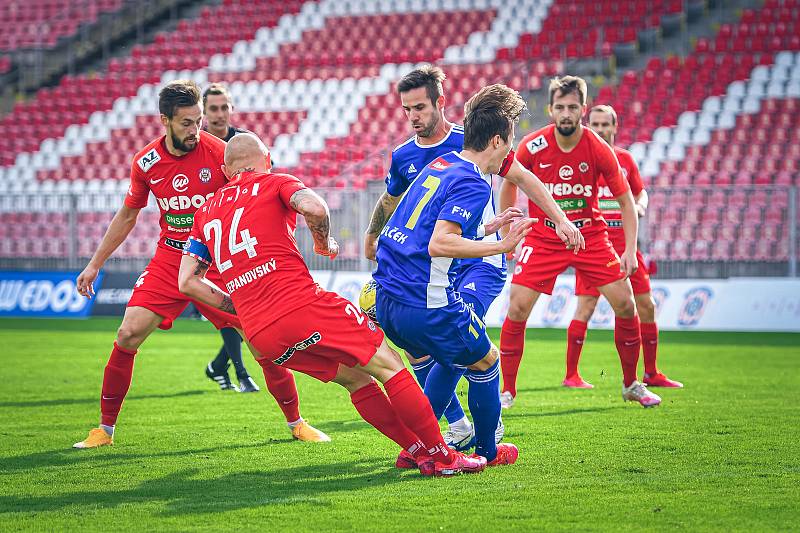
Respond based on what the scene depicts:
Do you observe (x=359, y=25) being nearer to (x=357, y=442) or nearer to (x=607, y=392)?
(x=607, y=392)

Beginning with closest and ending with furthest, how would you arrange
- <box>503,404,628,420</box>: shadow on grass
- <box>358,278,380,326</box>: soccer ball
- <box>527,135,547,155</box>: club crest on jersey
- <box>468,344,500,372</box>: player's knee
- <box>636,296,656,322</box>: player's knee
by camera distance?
<box>468,344,500,372</box>: player's knee, <box>358,278,380,326</box>: soccer ball, <box>503,404,628,420</box>: shadow on grass, <box>527,135,547,155</box>: club crest on jersey, <box>636,296,656,322</box>: player's knee

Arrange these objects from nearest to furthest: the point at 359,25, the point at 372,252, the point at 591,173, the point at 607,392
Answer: the point at 372,252
the point at 591,173
the point at 607,392
the point at 359,25

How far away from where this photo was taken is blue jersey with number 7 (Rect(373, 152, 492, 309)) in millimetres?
5570

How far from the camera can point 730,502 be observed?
5207mm

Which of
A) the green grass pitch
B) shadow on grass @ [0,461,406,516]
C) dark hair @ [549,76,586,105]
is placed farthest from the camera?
dark hair @ [549,76,586,105]

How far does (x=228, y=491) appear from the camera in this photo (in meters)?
5.63

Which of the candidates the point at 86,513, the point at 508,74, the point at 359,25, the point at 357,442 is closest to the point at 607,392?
the point at 357,442

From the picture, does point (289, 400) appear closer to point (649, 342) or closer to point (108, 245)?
point (108, 245)

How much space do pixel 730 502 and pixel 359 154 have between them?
741 inches

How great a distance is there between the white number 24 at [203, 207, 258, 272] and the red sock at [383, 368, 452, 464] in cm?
97

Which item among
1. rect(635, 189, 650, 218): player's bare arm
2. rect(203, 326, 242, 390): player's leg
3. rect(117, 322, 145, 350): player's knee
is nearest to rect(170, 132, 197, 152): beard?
rect(117, 322, 145, 350): player's knee

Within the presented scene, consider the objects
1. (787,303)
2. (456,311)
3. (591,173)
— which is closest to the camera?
(456,311)

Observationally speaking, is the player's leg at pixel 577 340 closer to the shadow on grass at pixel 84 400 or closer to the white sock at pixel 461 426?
the shadow on grass at pixel 84 400

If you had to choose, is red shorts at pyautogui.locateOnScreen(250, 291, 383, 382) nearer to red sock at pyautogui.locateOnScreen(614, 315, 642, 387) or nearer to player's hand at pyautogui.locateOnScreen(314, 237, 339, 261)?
player's hand at pyautogui.locateOnScreen(314, 237, 339, 261)
